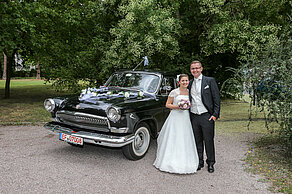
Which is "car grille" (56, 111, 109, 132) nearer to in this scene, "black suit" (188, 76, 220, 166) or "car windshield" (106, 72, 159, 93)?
"car windshield" (106, 72, 159, 93)

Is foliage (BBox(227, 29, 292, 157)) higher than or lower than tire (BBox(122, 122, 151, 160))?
higher

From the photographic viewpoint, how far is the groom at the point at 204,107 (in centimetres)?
417

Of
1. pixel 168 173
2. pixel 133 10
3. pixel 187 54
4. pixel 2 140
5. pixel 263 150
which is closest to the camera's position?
pixel 168 173

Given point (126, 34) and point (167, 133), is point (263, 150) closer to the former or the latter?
point (167, 133)

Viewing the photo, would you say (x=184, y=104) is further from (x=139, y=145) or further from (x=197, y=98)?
(x=139, y=145)

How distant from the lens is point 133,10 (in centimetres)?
1023

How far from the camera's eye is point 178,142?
4297mm

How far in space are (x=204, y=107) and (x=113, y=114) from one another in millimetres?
1653

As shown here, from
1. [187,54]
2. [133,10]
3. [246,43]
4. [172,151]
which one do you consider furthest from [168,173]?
[187,54]

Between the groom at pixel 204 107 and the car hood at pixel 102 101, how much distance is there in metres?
1.18

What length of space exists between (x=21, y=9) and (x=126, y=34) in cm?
501

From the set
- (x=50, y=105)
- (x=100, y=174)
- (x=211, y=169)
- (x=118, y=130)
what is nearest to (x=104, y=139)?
(x=118, y=130)

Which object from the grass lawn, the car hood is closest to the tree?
the grass lawn

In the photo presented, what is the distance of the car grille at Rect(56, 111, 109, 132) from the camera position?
4469mm
